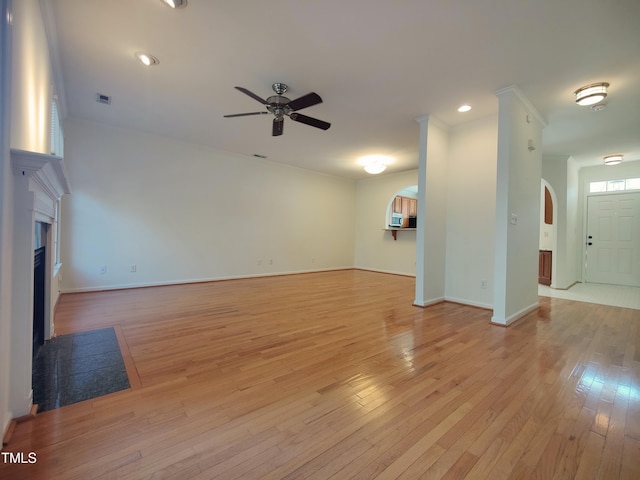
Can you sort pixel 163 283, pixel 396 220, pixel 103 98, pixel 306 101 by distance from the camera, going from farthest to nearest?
1. pixel 396 220
2. pixel 163 283
3. pixel 103 98
4. pixel 306 101

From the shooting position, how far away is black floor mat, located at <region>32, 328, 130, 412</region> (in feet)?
5.70

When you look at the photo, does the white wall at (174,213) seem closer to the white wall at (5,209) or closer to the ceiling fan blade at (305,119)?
the ceiling fan blade at (305,119)

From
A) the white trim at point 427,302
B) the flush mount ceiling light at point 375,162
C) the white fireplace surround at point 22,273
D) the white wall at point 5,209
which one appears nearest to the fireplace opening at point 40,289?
the white fireplace surround at point 22,273

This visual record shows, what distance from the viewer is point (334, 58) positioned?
275 cm

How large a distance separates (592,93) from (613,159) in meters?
3.81

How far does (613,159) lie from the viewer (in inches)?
221

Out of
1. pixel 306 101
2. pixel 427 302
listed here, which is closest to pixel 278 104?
pixel 306 101

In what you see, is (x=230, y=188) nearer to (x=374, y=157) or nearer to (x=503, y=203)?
(x=374, y=157)

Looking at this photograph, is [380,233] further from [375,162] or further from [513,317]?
[513,317]

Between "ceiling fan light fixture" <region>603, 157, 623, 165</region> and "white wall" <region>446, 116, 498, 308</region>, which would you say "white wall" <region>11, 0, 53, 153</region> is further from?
"ceiling fan light fixture" <region>603, 157, 623, 165</region>

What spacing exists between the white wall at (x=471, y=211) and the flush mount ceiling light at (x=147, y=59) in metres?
4.08

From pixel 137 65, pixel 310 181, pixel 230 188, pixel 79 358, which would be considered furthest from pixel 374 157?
pixel 79 358

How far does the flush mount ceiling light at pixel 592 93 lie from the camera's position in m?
3.08

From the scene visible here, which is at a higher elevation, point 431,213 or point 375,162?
point 375,162
